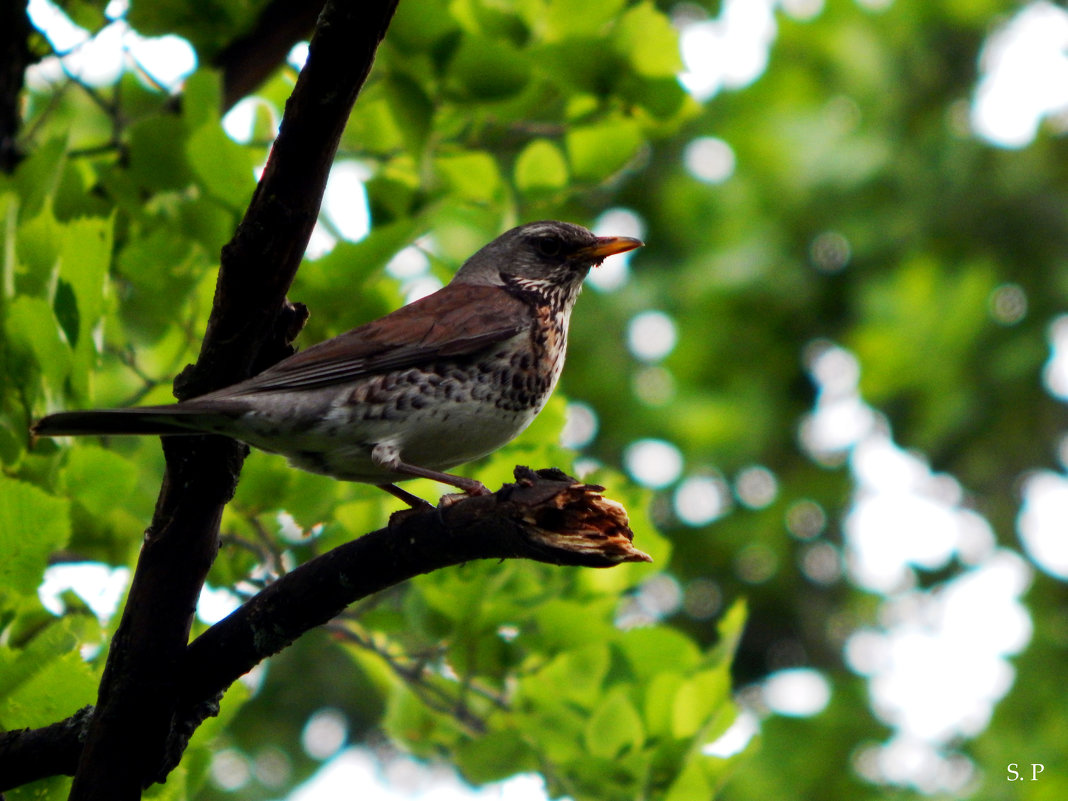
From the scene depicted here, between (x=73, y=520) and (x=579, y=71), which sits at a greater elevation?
(x=579, y=71)

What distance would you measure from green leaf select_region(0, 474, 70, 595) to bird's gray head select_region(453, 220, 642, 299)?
6.72 ft

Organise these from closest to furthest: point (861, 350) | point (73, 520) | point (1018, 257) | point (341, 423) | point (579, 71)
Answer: point (341, 423) → point (73, 520) → point (579, 71) → point (861, 350) → point (1018, 257)

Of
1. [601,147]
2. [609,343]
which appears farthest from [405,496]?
[609,343]

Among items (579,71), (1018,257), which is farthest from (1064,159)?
(579,71)

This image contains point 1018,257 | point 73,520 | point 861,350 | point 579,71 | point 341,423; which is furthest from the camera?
point 1018,257

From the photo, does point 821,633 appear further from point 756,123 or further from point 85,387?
point 85,387

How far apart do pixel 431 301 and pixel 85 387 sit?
45.9 inches

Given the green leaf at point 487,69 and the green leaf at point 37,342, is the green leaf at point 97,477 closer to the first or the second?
the green leaf at point 37,342

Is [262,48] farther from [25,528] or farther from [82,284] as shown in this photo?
[25,528]

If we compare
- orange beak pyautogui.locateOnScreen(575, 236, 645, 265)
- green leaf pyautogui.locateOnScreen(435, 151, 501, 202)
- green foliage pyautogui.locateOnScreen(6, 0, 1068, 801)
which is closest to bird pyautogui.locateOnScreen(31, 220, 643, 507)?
green foliage pyautogui.locateOnScreen(6, 0, 1068, 801)

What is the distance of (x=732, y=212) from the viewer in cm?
930

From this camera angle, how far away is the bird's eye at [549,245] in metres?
4.59

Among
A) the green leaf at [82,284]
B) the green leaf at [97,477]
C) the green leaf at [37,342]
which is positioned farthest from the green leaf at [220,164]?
the green leaf at [97,477]

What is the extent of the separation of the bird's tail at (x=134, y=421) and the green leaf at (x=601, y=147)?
7.73 feet
